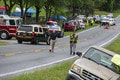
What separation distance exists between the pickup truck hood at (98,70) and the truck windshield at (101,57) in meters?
0.22

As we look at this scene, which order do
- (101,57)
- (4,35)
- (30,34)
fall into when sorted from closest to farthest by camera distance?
1. (101,57)
2. (30,34)
3. (4,35)

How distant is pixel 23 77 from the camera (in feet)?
42.0

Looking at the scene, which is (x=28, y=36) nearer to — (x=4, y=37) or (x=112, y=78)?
(x=4, y=37)

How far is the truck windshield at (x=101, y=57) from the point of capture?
10875 mm

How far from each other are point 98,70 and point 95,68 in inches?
8.5

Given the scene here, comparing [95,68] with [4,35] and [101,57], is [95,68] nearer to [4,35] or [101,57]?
[101,57]

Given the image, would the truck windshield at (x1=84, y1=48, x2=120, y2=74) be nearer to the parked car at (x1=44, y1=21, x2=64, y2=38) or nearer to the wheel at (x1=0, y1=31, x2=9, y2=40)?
the wheel at (x1=0, y1=31, x2=9, y2=40)

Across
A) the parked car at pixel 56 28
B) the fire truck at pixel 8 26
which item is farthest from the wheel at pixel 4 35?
the parked car at pixel 56 28

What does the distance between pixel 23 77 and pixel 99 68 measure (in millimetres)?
3343

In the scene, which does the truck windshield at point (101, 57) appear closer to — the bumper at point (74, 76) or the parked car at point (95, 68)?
the parked car at point (95, 68)

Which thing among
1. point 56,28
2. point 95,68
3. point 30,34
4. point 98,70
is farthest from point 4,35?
point 98,70

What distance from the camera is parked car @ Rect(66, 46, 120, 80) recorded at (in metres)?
9.94

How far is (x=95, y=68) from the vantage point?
1046 centimetres

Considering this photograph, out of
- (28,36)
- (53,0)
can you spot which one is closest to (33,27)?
(28,36)
